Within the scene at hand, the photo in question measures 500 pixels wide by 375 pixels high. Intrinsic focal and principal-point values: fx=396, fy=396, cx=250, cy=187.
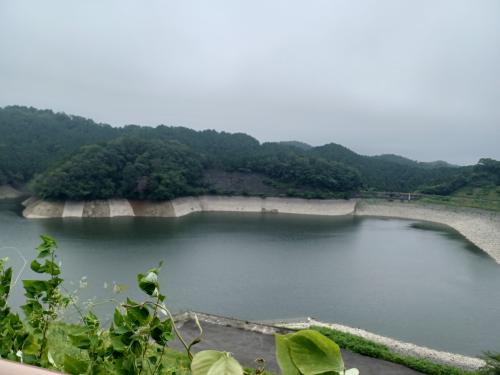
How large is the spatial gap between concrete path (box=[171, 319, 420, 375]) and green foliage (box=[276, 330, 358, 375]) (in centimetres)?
691

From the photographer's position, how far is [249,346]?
7.98 metres

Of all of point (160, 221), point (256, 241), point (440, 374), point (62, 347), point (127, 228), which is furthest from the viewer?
point (160, 221)

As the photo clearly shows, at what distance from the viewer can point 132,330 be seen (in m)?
0.89

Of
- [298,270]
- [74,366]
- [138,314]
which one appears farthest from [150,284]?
[298,270]

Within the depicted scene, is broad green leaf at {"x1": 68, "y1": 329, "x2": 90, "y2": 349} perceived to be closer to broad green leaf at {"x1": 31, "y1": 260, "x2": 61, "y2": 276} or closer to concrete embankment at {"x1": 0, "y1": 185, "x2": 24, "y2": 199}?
broad green leaf at {"x1": 31, "y1": 260, "x2": 61, "y2": 276}

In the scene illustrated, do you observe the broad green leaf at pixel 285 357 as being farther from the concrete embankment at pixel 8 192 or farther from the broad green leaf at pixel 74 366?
the concrete embankment at pixel 8 192

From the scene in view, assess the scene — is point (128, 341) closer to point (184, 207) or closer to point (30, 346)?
point (30, 346)

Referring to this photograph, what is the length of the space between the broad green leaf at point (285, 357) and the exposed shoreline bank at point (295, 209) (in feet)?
77.8

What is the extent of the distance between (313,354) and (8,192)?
1593 inches

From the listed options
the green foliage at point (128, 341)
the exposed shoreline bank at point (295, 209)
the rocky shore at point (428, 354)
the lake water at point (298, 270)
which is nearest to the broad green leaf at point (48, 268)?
the green foliage at point (128, 341)

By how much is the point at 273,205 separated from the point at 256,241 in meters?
13.1

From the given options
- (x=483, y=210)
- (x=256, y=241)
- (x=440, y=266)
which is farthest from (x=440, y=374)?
(x=483, y=210)

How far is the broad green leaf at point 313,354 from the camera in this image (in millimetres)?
500

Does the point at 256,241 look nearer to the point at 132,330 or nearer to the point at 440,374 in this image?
the point at 440,374
